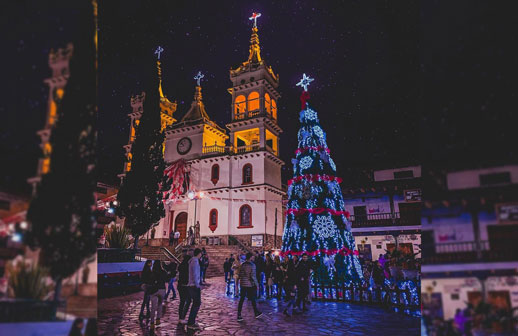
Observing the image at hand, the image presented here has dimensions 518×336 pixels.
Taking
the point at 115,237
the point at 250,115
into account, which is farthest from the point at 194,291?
the point at 250,115

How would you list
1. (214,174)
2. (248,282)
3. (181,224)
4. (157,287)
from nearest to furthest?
(157,287), (248,282), (214,174), (181,224)

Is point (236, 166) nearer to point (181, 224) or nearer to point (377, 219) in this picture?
point (181, 224)

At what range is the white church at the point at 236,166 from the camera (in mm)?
31266

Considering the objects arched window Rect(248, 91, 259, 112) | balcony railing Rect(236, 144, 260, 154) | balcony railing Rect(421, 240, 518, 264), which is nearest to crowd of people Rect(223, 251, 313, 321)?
balcony railing Rect(421, 240, 518, 264)

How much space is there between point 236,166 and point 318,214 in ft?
65.9

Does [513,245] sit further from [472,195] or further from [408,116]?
[408,116]

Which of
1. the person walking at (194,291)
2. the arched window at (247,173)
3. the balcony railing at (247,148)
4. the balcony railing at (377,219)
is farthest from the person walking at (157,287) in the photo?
the balcony railing at (247,148)

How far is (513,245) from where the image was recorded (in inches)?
56.6

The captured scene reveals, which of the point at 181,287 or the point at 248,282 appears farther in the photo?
the point at 248,282

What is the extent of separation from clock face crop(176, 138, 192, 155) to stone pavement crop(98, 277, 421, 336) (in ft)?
82.2

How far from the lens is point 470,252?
136 centimetres

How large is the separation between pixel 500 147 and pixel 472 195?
25 centimetres

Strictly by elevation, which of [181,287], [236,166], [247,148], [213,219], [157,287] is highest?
[247,148]

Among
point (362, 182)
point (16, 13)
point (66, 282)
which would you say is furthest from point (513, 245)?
point (362, 182)
